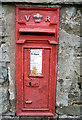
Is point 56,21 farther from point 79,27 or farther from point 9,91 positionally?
point 9,91

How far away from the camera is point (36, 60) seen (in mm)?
2059

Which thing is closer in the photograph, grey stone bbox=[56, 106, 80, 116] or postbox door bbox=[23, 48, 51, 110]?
postbox door bbox=[23, 48, 51, 110]

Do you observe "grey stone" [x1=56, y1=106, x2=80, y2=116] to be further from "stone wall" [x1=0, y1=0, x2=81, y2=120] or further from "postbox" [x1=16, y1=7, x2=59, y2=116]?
"postbox" [x1=16, y1=7, x2=59, y2=116]

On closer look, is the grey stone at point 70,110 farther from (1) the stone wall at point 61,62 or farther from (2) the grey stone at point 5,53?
(2) the grey stone at point 5,53

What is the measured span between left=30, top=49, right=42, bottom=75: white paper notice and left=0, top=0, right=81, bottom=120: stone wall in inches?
12.7

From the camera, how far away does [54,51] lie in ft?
6.68

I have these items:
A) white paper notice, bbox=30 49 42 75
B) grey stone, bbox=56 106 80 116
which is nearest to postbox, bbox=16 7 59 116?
white paper notice, bbox=30 49 42 75

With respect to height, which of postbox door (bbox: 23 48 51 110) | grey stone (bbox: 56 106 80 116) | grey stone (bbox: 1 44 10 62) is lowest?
grey stone (bbox: 56 106 80 116)

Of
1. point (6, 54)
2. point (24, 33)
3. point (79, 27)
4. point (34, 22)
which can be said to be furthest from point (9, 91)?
point (79, 27)

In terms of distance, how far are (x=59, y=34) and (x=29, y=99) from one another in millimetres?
1283

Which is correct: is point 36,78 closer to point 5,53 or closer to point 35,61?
point 35,61

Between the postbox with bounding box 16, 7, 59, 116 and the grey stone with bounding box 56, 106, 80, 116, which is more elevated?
the postbox with bounding box 16, 7, 59, 116

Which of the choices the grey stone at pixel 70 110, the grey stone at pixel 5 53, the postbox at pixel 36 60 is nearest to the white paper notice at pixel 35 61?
the postbox at pixel 36 60

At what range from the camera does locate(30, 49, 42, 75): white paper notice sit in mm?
2033
